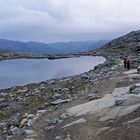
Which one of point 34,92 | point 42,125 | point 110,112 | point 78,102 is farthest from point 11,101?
point 110,112

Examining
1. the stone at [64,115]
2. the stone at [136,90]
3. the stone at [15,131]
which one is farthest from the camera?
the stone at [136,90]

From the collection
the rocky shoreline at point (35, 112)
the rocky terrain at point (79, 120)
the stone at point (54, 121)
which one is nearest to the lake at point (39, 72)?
the rocky shoreline at point (35, 112)

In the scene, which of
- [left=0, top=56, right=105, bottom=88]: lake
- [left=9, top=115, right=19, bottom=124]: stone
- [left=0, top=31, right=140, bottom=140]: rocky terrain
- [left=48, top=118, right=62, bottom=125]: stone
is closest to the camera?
[left=0, top=31, right=140, bottom=140]: rocky terrain

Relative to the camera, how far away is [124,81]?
40.9 m

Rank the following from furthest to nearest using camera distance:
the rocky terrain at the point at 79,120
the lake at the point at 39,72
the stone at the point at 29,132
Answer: the lake at the point at 39,72
the stone at the point at 29,132
the rocky terrain at the point at 79,120

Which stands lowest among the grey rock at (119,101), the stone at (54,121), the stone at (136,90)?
the stone at (54,121)

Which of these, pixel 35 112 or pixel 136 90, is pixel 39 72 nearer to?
pixel 35 112

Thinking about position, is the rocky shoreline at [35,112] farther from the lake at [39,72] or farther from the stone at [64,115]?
the lake at [39,72]

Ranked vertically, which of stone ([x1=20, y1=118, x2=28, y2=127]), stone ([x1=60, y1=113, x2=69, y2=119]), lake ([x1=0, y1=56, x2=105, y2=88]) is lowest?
lake ([x1=0, y1=56, x2=105, y2=88])

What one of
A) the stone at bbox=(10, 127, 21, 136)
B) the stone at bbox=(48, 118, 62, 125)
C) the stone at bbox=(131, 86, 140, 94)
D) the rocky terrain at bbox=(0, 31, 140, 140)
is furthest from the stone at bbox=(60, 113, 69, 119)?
the stone at bbox=(131, 86, 140, 94)

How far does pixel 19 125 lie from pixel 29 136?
404 centimetres

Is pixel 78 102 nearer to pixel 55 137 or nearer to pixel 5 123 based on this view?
pixel 5 123

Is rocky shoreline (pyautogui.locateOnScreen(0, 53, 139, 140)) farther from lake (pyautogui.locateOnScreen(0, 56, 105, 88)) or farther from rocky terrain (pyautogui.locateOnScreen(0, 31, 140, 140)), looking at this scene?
lake (pyautogui.locateOnScreen(0, 56, 105, 88))

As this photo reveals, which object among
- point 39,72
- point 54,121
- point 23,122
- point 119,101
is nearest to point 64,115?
point 54,121
